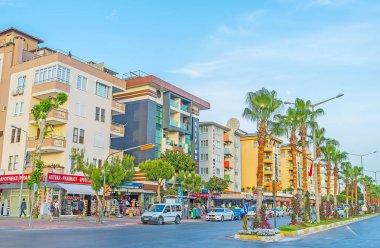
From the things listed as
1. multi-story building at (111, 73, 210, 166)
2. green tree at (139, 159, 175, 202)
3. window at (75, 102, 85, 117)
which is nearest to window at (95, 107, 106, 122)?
window at (75, 102, 85, 117)

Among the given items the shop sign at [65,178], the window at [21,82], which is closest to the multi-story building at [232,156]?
the shop sign at [65,178]

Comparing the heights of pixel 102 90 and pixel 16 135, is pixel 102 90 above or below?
above

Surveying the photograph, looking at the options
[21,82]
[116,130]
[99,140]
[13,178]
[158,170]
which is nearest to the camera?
[13,178]

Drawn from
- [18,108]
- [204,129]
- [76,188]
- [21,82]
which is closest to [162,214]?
[76,188]

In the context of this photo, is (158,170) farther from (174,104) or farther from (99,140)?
(174,104)

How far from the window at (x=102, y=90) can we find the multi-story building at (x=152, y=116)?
4843 mm

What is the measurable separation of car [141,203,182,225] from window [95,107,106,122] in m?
16.5

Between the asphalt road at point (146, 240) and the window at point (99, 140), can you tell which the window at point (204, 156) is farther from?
the asphalt road at point (146, 240)

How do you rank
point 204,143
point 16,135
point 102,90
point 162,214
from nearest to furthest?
1. point 162,214
2. point 16,135
3. point 102,90
4. point 204,143

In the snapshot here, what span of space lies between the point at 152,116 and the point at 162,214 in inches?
913

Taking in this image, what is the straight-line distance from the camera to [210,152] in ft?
252

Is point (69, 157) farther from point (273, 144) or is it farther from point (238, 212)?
Answer: point (273, 144)

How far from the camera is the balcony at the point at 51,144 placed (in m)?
40.9

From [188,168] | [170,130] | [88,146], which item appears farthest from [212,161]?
[88,146]
